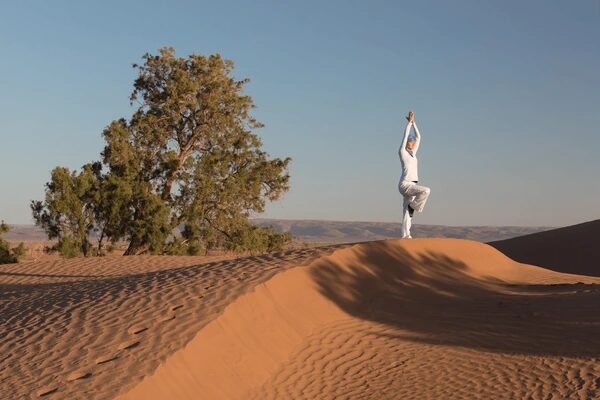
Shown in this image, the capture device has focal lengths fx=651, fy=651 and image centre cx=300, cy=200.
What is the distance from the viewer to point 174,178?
28094mm

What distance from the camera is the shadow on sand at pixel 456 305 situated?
10117 mm

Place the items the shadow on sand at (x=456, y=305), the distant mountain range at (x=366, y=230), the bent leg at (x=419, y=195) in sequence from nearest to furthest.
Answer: the shadow on sand at (x=456, y=305), the bent leg at (x=419, y=195), the distant mountain range at (x=366, y=230)

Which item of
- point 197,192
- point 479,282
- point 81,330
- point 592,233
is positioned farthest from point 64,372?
point 592,233

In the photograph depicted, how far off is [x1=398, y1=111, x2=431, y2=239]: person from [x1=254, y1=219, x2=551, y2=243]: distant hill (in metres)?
129

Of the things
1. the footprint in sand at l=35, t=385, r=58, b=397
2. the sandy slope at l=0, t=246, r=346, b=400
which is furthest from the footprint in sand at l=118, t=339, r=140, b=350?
the footprint in sand at l=35, t=385, r=58, b=397

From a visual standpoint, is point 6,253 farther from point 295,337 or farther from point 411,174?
point 295,337

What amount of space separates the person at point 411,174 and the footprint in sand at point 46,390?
10181mm

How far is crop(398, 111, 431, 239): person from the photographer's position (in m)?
15.3

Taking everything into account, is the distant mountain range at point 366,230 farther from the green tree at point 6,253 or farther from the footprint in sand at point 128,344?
the footprint in sand at point 128,344

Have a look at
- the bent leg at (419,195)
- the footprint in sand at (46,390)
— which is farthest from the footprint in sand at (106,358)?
the bent leg at (419,195)

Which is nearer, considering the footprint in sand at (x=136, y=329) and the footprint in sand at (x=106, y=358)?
the footprint in sand at (x=106, y=358)

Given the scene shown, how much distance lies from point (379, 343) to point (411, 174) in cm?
621

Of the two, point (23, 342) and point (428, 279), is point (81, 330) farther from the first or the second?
point (428, 279)

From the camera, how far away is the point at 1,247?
26156mm
